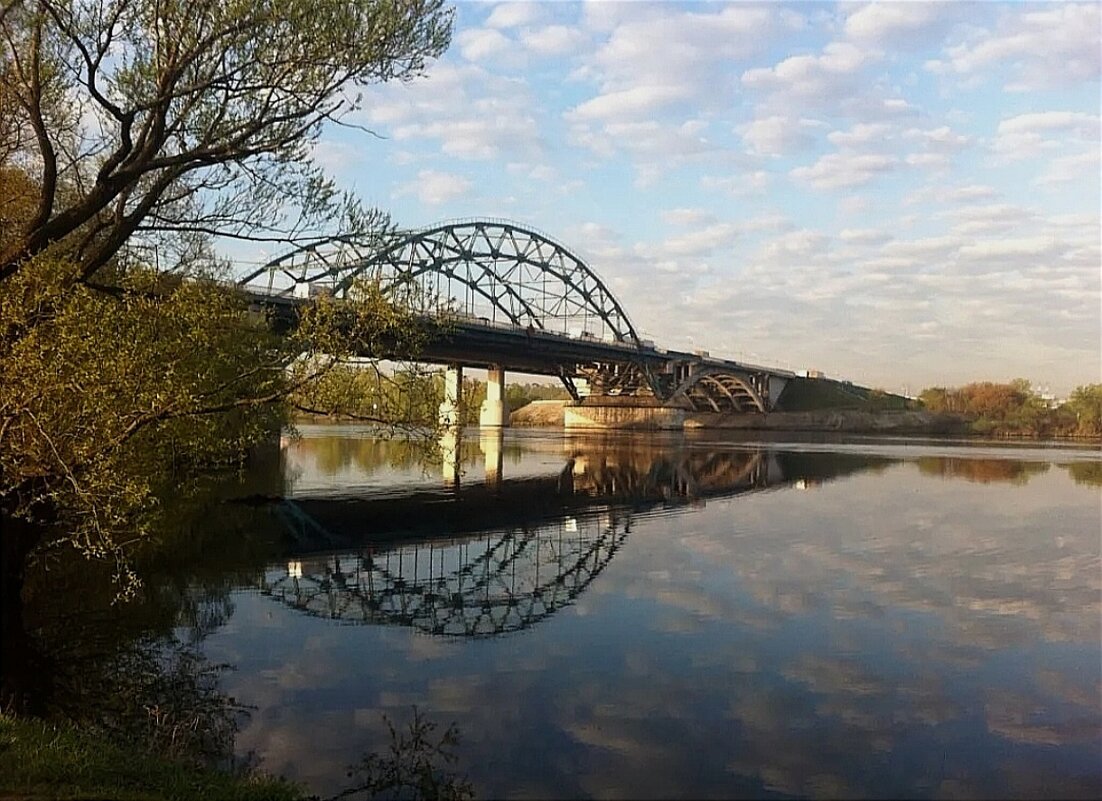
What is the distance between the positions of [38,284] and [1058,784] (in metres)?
13.2

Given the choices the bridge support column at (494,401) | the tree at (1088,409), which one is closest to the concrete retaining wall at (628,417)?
the bridge support column at (494,401)

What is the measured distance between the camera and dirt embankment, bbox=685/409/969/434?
134 metres

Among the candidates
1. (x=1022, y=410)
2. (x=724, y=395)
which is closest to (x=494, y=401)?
(x=724, y=395)

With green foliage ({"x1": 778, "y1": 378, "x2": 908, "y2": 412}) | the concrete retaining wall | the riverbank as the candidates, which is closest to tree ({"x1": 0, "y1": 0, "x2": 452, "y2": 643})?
the concrete retaining wall

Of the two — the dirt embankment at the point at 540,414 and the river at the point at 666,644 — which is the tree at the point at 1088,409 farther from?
the river at the point at 666,644

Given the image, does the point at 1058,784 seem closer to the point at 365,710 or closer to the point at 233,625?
the point at 365,710

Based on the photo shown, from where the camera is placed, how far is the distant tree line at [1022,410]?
12119 centimetres

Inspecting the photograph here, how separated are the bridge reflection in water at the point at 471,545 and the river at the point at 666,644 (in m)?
0.12

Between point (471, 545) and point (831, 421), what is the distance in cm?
12744

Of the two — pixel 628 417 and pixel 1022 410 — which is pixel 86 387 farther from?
pixel 1022 410

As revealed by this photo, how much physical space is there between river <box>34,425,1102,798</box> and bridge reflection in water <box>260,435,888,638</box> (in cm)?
12

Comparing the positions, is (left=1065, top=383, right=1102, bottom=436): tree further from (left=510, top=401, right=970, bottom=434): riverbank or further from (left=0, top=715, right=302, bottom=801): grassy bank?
(left=0, top=715, right=302, bottom=801): grassy bank

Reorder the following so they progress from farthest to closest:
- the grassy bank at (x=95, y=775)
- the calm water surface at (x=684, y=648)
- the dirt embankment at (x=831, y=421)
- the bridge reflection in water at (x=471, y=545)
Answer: the dirt embankment at (x=831, y=421) → the bridge reflection in water at (x=471, y=545) → the calm water surface at (x=684, y=648) → the grassy bank at (x=95, y=775)

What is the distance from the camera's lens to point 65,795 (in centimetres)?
694
